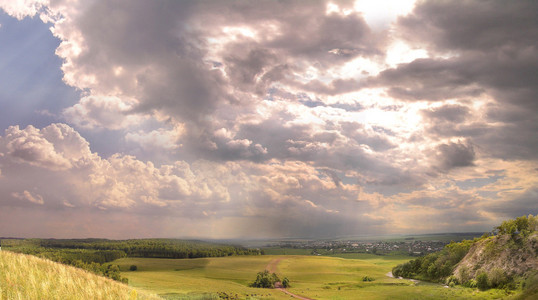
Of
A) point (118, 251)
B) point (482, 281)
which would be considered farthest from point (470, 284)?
point (118, 251)

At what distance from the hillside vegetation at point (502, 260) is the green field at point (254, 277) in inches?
292

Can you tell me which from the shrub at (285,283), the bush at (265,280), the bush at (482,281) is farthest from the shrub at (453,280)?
the bush at (265,280)

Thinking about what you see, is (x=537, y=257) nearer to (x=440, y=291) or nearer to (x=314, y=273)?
(x=440, y=291)

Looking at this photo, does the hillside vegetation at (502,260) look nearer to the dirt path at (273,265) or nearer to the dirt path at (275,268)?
the dirt path at (275,268)

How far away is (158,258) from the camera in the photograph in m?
184

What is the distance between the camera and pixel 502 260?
6456 cm

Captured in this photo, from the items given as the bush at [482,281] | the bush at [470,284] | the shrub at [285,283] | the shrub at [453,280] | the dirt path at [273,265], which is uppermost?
the bush at [482,281]

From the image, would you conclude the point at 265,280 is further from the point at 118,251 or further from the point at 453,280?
the point at 118,251

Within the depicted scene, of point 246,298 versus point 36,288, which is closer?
point 36,288

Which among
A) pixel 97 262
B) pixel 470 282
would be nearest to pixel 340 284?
pixel 470 282

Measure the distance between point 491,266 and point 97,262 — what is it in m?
173

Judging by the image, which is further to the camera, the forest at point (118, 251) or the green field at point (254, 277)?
the forest at point (118, 251)

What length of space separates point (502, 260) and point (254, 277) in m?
90.4

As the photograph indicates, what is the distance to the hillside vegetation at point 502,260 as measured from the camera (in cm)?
5917
